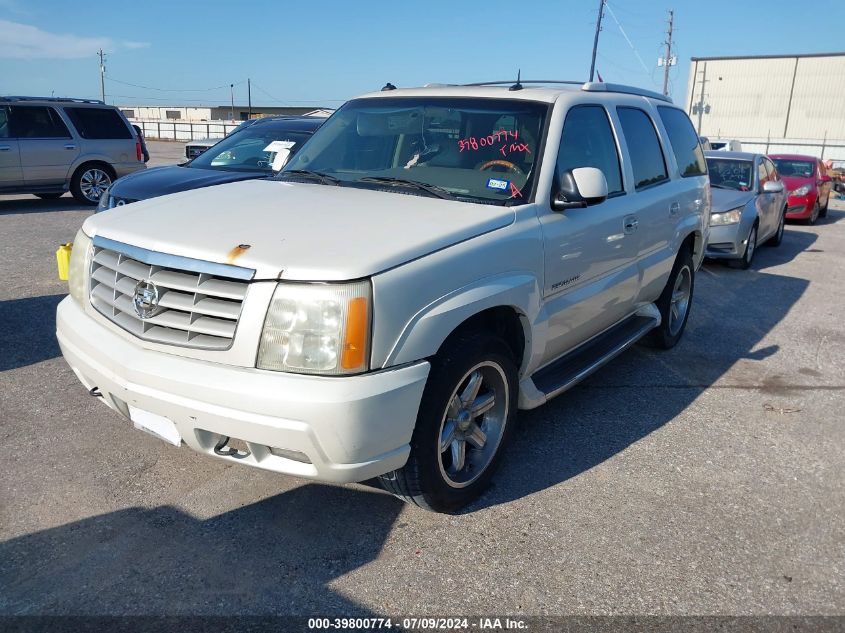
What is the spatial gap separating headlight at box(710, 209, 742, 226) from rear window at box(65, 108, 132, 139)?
35.3 feet

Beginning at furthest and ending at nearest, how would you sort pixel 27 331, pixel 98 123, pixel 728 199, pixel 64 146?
pixel 98 123 < pixel 64 146 < pixel 728 199 < pixel 27 331

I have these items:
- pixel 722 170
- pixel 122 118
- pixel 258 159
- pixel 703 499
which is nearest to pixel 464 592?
pixel 703 499

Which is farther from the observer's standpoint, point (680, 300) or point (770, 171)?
point (770, 171)

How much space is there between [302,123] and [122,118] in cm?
686

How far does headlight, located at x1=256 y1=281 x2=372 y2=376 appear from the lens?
2.67 meters

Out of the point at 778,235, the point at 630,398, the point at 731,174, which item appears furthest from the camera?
the point at 778,235

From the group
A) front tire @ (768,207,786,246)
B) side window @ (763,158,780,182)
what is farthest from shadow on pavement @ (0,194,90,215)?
front tire @ (768,207,786,246)

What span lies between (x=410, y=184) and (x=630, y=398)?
2267 millimetres

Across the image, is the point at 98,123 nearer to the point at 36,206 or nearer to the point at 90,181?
the point at 90,181

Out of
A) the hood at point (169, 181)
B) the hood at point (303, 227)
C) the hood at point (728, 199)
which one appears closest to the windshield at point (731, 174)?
the hood at point (728, 199)

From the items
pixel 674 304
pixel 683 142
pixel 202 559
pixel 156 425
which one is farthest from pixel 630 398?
pixel 156 425

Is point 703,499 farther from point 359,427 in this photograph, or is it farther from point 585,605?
point 359,427

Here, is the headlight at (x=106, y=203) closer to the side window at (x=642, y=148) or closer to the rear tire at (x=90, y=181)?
the side window at (x=642, y=148)

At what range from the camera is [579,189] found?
366 cm
